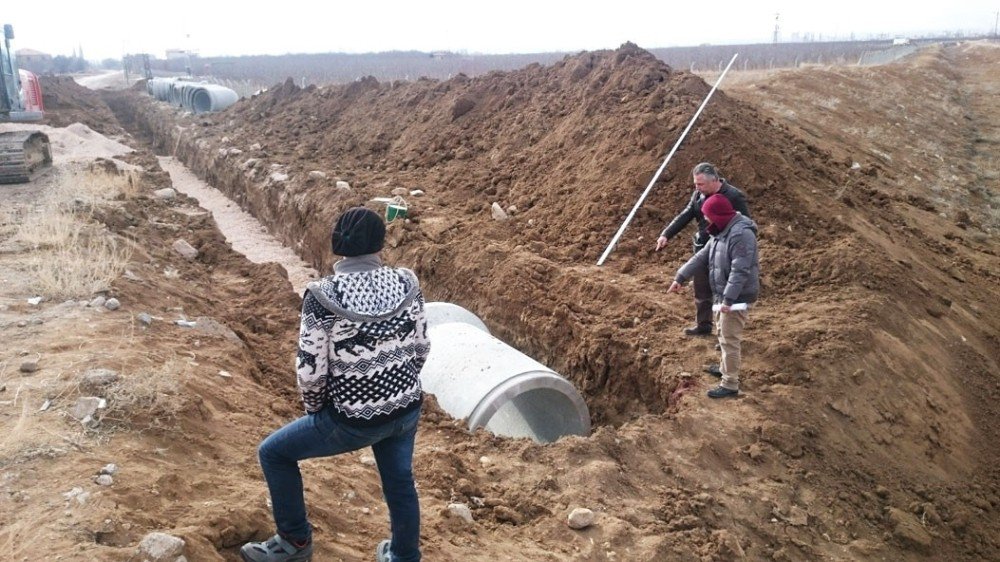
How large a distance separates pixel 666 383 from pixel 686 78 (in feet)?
24.3

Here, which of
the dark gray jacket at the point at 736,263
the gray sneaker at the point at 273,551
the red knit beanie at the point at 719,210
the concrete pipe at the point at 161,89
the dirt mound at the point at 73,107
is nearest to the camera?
the gray sneaker at the point at 273,551

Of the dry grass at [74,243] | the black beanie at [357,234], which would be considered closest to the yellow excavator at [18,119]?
the dry grass at [74,243]

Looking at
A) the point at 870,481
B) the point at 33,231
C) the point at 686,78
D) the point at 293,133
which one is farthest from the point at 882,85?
the point at 33,231

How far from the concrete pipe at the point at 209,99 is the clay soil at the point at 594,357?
43.6ft

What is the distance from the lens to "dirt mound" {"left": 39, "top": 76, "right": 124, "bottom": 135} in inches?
1006

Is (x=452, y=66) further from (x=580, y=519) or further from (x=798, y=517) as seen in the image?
(x=580, y=519)

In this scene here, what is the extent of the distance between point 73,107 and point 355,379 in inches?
1219

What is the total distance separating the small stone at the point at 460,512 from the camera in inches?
184

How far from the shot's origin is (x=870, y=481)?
5.53 meters

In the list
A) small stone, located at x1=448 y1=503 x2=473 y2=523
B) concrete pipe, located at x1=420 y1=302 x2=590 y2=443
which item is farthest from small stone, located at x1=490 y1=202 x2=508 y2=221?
small stone, located at x1=448 y1=503 x2=473 y2=523

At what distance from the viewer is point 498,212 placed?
11125 mm

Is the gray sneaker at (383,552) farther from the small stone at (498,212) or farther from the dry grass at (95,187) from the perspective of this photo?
the dry grass at (95,187)

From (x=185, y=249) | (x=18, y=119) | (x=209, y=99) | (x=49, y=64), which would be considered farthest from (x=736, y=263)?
(x=49, y=64)

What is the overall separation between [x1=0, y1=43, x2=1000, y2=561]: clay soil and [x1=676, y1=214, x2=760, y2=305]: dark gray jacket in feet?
2.97
